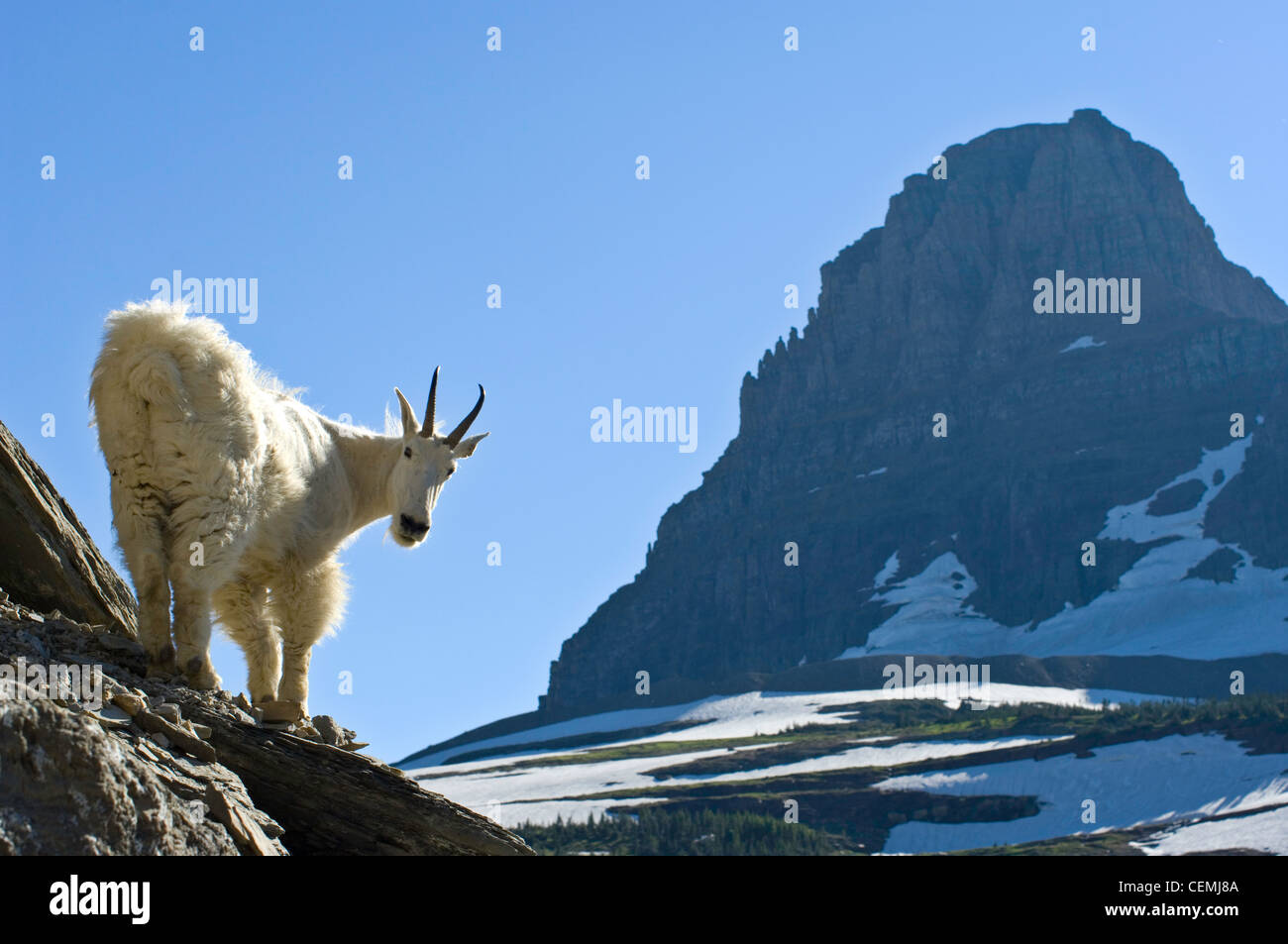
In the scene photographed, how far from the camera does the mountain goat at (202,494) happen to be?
10.4 metres

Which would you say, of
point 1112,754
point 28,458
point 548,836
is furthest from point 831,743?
point 28,458

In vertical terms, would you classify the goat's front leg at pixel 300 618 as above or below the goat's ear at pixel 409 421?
below

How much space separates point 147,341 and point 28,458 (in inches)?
178

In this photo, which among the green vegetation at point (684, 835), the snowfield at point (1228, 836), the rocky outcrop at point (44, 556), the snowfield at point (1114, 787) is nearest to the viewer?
the rocky outcrop at point (44, 556)

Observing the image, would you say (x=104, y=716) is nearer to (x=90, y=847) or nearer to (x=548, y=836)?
(x=90, y=847)

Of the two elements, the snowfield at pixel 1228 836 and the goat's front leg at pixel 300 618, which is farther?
the snowfield at pixel 1228 836

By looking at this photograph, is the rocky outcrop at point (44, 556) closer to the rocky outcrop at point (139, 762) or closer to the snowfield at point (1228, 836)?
the rocky outcrop at point (139, 762)

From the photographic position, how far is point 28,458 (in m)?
14.5

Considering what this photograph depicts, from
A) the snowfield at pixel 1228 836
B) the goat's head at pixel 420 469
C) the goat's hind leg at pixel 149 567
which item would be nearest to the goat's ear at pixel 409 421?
the goat's head at pixel 420 469

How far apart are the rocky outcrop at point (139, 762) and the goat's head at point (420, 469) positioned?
219 centimetres

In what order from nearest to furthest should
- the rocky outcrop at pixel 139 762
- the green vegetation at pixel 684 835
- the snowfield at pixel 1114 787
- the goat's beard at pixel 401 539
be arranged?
the rocky outcrop at pixel 139 762, the goat's beard at pixel 401 539, the green vegetation at pixel 684 835, the snowfield at pixel 1114 787

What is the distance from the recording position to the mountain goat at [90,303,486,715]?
411 inches

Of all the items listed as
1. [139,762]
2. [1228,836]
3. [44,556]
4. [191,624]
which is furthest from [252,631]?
[1228,836]

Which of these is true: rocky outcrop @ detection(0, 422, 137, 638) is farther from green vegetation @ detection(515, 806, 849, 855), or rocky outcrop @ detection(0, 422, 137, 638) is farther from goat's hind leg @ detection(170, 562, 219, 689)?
green vegetation @ detection(515, 806, 849, 855)
